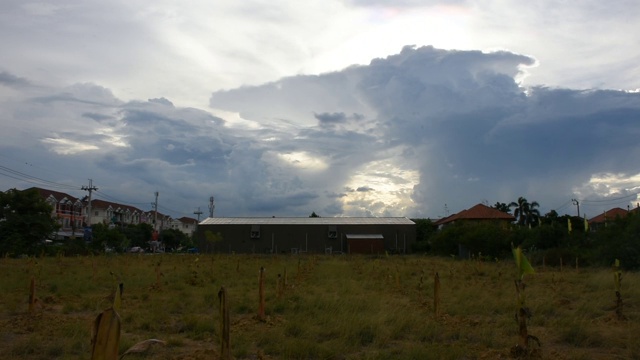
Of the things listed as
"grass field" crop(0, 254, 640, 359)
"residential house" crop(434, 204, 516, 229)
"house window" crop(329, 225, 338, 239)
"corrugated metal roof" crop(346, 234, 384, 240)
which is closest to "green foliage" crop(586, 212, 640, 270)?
"grass field" crop(0, 254, 640, 359)

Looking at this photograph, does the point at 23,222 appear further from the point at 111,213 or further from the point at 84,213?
the point at 111,213

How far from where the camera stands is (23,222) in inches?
1630

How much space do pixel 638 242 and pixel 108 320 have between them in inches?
1031

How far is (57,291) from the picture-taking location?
15.1m

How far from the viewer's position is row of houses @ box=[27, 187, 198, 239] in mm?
72181

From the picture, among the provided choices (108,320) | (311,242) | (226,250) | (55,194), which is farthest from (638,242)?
(55,194)

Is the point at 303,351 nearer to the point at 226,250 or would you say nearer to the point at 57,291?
the point at 57,291

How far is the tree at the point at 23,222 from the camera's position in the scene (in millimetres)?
40625

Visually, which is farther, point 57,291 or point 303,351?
point 57,291

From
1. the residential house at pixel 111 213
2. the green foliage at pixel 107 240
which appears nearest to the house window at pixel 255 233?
the green foliage at pixel 107 240

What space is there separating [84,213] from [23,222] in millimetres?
44721

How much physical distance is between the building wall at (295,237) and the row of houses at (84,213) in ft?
51.4

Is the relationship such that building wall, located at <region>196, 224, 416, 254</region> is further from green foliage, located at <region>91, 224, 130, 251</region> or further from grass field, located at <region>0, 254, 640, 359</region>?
grass field, located at <region>0, 254, 640, 359</region>

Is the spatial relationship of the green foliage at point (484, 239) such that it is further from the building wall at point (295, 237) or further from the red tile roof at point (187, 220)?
the red tile roof at point (187, 220)
